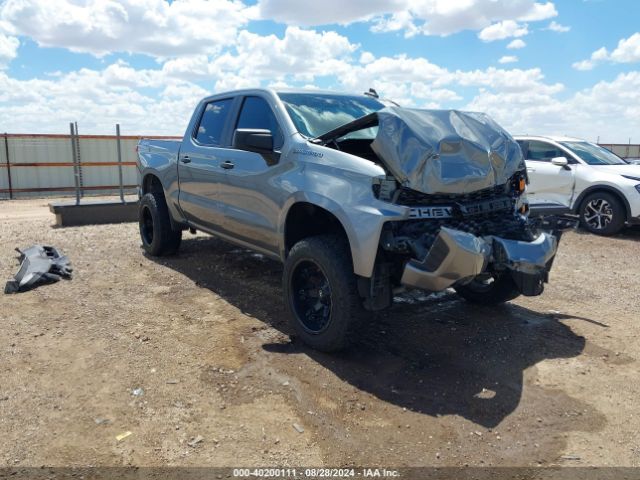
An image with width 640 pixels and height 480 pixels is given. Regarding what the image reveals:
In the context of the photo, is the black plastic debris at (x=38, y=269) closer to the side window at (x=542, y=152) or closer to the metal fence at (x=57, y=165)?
the side window at (x=542, y=152)

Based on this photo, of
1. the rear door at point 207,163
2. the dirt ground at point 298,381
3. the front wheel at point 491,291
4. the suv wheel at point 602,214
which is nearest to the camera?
the dirt ground at point 298,381

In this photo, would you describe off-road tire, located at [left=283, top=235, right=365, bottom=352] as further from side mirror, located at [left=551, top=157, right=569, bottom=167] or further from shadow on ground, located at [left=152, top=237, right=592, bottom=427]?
side mirror, located at [left=551, top=157, right=569, bottom=167]

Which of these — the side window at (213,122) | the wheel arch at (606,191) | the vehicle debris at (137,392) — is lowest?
the vehicle debris at (137,392)

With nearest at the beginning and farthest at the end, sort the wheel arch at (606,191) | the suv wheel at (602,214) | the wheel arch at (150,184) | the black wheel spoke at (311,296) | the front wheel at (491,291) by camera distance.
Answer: the black wheel spoke at (311,296), the front wheel at (491,291), the wheel arch at (150,184), the wheel arch at (606,191), the suv wheel at (602,214)

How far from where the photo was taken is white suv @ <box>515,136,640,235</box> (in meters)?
8.87

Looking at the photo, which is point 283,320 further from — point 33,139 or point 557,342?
point 33,139

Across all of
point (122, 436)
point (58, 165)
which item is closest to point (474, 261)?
point (122, 436)

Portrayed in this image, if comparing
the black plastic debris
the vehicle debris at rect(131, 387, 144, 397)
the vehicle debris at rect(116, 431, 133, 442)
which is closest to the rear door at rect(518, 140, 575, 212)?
the black plastic debris

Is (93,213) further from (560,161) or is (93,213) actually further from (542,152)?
(542,152)

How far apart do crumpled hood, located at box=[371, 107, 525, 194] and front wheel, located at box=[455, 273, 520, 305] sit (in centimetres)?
119

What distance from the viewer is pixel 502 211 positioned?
4.14 meters

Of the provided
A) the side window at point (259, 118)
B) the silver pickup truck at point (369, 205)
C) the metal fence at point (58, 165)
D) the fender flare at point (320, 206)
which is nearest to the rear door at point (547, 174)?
the silver pickup truck at point (369, 205)

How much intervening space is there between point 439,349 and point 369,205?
1379 millimetres

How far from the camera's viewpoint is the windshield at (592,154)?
960 centimetres
